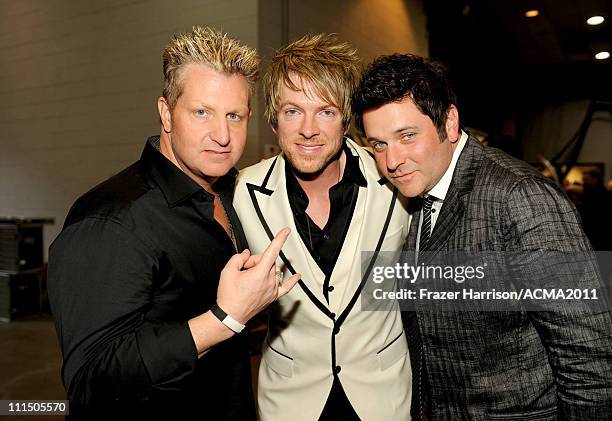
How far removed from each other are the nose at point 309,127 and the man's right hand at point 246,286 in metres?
0.66

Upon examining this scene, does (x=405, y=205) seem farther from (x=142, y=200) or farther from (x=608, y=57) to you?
(x=608, y=57)

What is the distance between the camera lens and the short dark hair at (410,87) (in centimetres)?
138

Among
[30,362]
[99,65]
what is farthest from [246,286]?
[99,65]

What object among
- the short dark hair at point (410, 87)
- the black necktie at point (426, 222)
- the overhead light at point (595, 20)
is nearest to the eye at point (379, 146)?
the short dark hair at point (410, 87)

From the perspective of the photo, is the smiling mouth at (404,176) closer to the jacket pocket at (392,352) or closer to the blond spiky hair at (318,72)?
the blond spiky hair at (318,72)

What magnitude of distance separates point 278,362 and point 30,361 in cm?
375

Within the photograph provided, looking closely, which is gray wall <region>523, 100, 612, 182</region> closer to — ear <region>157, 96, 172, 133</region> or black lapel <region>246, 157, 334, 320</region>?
black lapel <region>246, 157, 334, 320</region>

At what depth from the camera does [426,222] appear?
4.92ft

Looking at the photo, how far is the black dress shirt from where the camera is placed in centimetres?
98

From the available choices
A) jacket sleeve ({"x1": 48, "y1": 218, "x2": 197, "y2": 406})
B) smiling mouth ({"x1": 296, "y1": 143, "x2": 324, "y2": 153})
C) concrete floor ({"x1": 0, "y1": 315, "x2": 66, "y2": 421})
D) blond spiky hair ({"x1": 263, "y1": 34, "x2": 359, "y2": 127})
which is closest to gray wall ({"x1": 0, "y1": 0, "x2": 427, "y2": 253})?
concrete floor ({"x1": 0, "y1": 315, "x2": 66, "y2": 421})

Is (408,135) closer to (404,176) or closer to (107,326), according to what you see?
(404,176)

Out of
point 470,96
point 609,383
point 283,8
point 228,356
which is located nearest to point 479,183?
point 609,383

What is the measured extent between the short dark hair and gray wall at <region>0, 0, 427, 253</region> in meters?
2.61

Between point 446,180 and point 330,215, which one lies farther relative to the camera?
point 330,215
